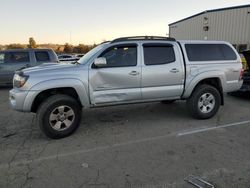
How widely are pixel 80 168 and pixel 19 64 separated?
8286 mm

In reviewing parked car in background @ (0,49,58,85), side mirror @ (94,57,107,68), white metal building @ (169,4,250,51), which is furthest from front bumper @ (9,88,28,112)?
white metal building @ (169,4,250,51)

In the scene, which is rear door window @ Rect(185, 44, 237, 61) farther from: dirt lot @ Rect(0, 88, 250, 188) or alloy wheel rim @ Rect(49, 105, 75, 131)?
alloy wheel rim @ Rect(49, 105, 75, 131)

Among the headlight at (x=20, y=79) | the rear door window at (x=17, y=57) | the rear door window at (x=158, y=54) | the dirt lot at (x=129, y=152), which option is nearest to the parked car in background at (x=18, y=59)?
the rear door window at (x=17, y=57)

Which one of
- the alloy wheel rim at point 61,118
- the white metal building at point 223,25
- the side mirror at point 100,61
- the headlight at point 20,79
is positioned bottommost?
the alloy wheel rim at point 61,118

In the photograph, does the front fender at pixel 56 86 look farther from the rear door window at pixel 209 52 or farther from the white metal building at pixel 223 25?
the white metal building at pixel 223 25

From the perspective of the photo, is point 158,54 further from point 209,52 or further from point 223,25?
point 223,25

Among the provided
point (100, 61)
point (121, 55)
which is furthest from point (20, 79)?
point (121, 55)

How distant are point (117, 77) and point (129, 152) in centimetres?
163

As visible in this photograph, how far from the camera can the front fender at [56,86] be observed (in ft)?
14.5

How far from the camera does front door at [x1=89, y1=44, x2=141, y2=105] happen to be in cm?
488

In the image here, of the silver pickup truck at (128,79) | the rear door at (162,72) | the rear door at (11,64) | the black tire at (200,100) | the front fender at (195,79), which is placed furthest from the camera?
the rear door at (11,64)

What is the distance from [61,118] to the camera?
4.66 meters

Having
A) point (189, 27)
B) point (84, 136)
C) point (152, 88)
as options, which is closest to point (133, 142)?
point (84, 136)

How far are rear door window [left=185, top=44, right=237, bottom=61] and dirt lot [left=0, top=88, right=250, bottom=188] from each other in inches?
58.2
